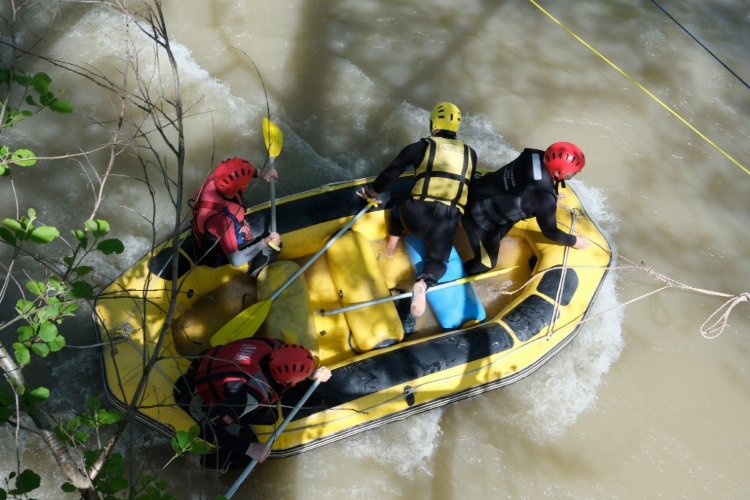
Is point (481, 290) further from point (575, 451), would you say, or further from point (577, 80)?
point (577, 80)

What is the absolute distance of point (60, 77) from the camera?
566 centimetres

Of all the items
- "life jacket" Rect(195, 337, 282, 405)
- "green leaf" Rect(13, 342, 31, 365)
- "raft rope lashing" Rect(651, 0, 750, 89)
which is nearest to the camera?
"green leaf" Rect(13, 342, 31, 365)

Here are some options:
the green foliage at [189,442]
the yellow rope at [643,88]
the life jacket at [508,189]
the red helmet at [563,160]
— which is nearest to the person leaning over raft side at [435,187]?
the life jacket at [508,189]

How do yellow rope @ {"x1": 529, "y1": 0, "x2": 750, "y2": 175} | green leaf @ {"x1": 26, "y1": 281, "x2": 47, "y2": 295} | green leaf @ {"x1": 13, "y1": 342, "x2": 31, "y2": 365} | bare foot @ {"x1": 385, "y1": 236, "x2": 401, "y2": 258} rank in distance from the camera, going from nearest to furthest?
green leaf @ {"x1": 13, "y1": 342, "x2": 31, "y2": 365}
green leaf @ {"x1": 26, "y1": 281, "x2": 47, "y2": 295}
bare foot @ {"x1": 385, "y1": 236, "x2": 401, "y2": 258}
yellow rope @ {"x1": 529, "y1": 0, "x2": 750, "y2": 175}

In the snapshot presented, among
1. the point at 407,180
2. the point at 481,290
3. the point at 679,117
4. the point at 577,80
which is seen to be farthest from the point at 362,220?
the point at 679,117

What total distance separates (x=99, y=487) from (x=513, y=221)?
291cm

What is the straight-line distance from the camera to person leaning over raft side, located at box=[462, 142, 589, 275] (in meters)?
3.97

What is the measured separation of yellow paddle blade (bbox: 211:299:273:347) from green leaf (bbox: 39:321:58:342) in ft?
5.54

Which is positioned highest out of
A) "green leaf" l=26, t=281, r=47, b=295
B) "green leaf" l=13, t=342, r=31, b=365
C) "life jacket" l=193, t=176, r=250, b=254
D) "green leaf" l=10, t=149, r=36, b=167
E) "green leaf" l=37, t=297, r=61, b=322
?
"green leaf" l=10, t=149, r=36, b=167

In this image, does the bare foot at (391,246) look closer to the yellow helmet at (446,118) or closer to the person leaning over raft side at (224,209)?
the yellow helmet at (446,118)

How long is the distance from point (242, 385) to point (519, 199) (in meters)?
2.07

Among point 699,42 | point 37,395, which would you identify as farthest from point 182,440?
point 699,42

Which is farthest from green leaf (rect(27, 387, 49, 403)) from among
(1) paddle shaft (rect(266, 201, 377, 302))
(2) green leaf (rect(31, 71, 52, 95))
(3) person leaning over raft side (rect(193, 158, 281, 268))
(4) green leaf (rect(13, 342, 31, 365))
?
(1) paddle shaft (rect(266, 201, 377, 302))

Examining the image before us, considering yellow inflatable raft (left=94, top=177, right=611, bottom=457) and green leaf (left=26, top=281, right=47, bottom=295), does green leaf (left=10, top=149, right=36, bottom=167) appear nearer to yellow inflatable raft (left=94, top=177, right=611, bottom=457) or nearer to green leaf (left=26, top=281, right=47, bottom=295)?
green leaf (left=26, top=281, right=47, bottom=295)
